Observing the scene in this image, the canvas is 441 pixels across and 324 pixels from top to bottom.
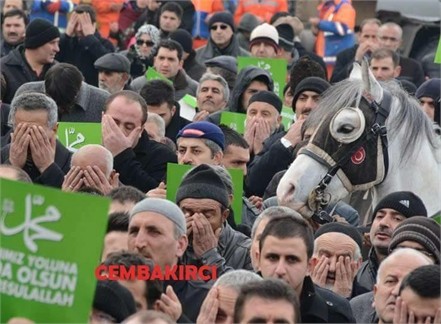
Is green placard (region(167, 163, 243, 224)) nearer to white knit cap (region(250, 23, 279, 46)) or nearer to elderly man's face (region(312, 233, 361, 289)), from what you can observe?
elderly man's face (region(312, 233, 361, 289))

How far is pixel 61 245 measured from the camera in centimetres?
875

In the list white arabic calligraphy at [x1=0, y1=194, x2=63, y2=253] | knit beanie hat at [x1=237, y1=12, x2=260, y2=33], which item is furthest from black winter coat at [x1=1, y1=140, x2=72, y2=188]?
knit beanie hat at [x1=237, y1=12, x2=260, y2=33]

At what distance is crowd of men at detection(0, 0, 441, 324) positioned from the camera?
31.7 feet

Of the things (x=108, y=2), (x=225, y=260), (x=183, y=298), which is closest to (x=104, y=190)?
(x=225, y=260)

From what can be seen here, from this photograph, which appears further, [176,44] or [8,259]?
[176,44]

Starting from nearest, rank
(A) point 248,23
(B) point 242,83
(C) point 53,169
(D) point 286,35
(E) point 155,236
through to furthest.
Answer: (E) point 155,236, (C) point 53,169, (B) point 242,83, (D) point 286,35, (A) point 248,23

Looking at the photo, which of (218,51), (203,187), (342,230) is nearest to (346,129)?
(342,230)

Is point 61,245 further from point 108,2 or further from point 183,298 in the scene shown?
point 108,2

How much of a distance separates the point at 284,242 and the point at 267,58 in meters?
10.0

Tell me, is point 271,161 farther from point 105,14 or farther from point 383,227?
point 105,14

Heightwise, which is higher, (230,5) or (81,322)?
(230,5)

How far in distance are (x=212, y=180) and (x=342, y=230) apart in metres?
0.88

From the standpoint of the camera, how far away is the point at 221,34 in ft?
74.8

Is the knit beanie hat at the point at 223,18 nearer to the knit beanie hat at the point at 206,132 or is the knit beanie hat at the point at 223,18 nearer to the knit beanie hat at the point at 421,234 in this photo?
the knit beanie hat at the point at 206,132
